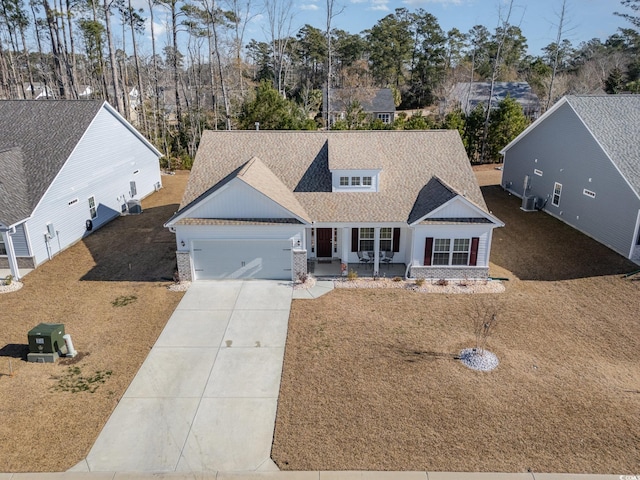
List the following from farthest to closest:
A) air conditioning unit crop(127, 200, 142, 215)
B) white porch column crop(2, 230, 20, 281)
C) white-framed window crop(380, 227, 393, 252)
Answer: air conditioning unit crop(127, 200, 142, 215) < white-framed window crop(380, 227, 393, 252) < white porch column crop(2, 230, 20, 281)

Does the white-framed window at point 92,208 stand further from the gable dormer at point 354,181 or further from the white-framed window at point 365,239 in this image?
the white-framed window at point 365,239

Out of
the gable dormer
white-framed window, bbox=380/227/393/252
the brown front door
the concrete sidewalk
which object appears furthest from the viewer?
the brown front door

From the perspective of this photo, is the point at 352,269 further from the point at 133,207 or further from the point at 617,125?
the point at 617,125

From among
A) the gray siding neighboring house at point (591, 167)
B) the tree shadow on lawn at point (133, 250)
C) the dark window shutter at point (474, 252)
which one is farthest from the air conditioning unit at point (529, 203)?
the tree shadow on lawn at point (133, 250)

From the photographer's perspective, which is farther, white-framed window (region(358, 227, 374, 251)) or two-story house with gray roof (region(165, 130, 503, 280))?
white-framed window (region(358, 227, 374, 251))

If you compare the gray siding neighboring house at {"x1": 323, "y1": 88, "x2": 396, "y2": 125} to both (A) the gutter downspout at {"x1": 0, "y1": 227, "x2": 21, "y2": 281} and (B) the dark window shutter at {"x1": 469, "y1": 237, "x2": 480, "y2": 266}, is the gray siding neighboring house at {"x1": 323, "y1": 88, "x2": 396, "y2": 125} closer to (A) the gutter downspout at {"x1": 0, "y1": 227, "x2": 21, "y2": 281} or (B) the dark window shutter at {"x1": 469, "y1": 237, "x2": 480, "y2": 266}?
(B) the dark window shutter at {"x1": 469, "y1": 237, "x2": 480, "y2": 266}

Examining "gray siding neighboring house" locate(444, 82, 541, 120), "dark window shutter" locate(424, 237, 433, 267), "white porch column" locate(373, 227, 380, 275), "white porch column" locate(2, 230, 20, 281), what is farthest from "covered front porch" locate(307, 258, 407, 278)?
"gray siding neighboring house" locate(444, 82, 541, 120)
